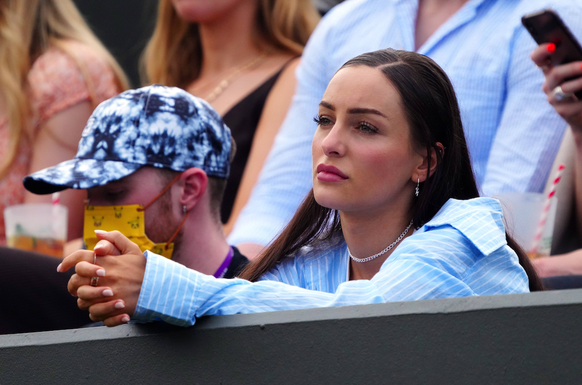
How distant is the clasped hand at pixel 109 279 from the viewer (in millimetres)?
1468

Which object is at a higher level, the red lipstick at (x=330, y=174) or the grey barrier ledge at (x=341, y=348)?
the red lipstick at (x=330, y=174)

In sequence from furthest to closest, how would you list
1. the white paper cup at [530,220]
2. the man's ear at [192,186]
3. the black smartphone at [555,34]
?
the man's ear at [192,186], the white paper cup at [530,220], the black smartphone at [555,34]

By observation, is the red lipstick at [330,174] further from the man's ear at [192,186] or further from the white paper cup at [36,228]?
the white paper cup at [36,228]

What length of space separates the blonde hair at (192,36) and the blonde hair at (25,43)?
364 millimetres

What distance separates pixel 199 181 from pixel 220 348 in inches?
44.1

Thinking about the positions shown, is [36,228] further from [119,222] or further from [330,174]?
[330,174]

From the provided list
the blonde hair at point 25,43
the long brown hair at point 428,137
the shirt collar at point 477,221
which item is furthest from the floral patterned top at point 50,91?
the shirt collar at point 477,221

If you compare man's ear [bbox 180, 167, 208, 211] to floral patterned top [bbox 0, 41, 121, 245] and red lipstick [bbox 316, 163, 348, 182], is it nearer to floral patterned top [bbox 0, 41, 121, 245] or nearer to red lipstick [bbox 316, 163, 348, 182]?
red lipstick [bbox 316, 163, 348, 182]

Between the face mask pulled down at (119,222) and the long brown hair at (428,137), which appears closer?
the long brown hair at (428,137)

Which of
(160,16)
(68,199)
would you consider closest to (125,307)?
(68,199)


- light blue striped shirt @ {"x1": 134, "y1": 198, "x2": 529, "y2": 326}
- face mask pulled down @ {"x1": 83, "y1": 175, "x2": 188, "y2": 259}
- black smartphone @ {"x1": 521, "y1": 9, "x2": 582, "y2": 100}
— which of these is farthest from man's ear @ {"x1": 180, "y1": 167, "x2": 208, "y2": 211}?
black smartphone @ {"x1": 521, "y1": 9, "x2": 582, "y2": 100}

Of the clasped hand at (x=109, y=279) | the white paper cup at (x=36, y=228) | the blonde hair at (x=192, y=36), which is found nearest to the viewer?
the clasped hand at (x=109, y=279)

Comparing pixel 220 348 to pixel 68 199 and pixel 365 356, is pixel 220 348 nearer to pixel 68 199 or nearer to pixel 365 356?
pixel 365 356

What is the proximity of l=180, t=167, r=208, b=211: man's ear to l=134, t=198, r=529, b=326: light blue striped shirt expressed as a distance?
0.97 meters
